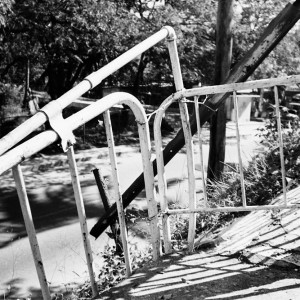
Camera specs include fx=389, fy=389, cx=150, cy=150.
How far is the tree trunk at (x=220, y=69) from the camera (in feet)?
17.7

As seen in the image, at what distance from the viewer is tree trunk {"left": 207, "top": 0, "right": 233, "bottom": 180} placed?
540cm

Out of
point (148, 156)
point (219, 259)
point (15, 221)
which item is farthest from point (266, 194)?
point (15, 221)

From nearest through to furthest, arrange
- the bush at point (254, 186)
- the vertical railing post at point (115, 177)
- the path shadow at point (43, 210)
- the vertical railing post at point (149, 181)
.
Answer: the vertical railing post at point (115, 177)
the vertical railing post at point (149, 181)
the bush at point (254, 186)
the path shadow at point (43, 210)

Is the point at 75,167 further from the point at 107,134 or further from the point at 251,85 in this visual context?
the point at 251,85

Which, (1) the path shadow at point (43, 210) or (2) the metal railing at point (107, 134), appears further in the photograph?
(1) the path shadow at point (43, 210)

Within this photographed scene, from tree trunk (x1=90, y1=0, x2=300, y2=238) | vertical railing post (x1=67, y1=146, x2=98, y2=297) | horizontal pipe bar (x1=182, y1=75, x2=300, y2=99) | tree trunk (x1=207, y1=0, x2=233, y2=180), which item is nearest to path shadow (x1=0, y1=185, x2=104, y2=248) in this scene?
tree trunk (x1=207, y1=0, x2=233, y2=180)

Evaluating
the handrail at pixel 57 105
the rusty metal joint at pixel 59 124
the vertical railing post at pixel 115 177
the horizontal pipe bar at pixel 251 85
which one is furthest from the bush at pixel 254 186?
the rusty metal joint at pixel 59 124

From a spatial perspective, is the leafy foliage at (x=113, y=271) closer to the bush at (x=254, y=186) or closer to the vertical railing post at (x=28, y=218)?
the bush at (x=254, y=186)

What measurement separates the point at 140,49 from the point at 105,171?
25.3 feet

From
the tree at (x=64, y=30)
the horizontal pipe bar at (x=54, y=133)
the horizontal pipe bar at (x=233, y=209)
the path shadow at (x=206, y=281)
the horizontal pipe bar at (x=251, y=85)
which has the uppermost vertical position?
the tree at (x=64, y=30)

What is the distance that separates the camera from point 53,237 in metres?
5.92

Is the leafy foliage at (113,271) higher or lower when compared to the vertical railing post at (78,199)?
lower

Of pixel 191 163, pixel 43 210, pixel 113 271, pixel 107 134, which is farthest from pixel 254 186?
pixel 43 210

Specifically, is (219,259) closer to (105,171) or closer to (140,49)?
(140,49)
